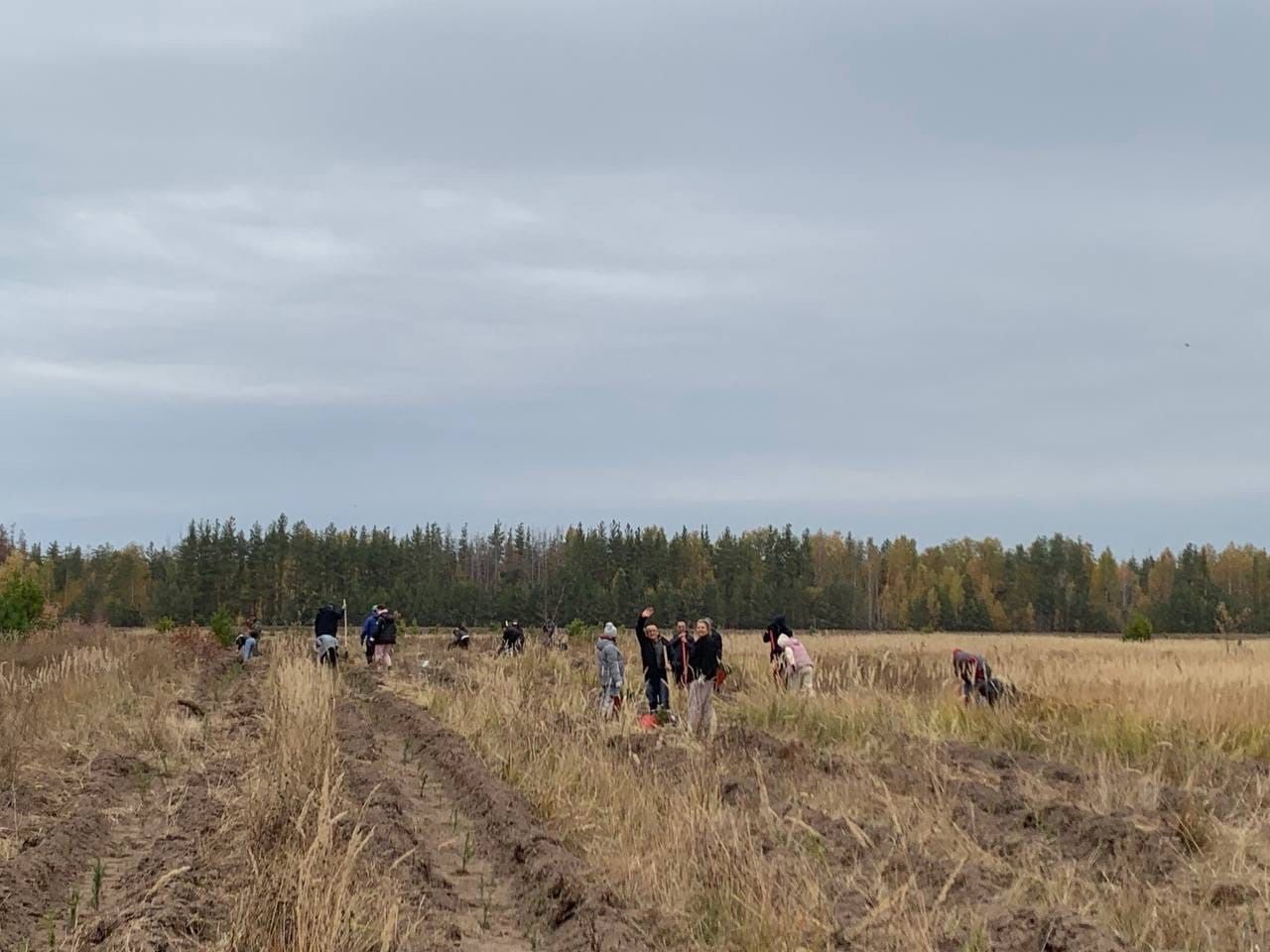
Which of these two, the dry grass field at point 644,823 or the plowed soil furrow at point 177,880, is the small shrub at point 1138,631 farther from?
the plowed soil furrow at point 177,880

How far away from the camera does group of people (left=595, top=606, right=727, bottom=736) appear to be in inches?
572

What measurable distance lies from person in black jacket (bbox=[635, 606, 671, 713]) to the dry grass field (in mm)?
1071

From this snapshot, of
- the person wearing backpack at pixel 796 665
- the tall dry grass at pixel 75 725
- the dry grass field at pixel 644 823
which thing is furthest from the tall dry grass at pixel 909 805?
the tall dry grass at pixel 75 725

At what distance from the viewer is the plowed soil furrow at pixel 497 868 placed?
6.25 metres

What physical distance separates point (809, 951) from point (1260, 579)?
126424 millimetres

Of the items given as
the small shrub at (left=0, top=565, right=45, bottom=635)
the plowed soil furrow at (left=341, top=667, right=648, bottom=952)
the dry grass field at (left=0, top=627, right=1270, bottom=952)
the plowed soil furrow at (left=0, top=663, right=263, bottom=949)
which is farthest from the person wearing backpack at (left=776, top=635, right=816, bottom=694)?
the small shrub at (left=0, top=565, right=45, bottom=635)

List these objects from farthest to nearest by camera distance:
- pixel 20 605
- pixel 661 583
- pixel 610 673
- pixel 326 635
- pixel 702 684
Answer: pixel 661 583 → pixel 20 605 → pixel 326 635 → pixel 610 673 → pixel 702 684

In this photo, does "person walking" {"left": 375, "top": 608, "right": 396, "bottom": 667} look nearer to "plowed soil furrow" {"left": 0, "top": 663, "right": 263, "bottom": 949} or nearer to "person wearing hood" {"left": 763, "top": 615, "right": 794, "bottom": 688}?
"person wearing hood" {"left": 763, "top": 615, "right": 794, "bottom": 688}

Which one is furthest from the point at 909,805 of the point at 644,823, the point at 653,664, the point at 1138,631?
the point at 1138,631

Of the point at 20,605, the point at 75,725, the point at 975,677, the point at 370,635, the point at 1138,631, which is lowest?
the point at 1138,631

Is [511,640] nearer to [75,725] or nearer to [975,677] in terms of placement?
[75,725]

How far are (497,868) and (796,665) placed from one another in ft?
34.1

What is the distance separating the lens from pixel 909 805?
29.1ft

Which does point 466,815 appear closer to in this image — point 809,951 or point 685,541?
point 809,951
